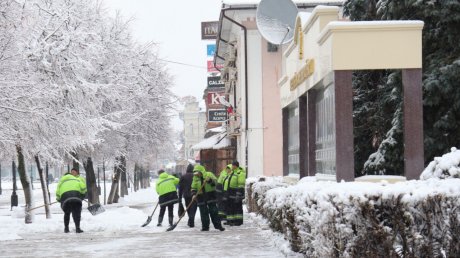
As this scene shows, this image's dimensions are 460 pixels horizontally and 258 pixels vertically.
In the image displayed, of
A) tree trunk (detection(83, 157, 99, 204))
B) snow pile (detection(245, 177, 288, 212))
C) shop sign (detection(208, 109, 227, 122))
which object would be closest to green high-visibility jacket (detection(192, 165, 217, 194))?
snow pile (detection(245, 177, 288, 212))

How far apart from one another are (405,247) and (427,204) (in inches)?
22.7

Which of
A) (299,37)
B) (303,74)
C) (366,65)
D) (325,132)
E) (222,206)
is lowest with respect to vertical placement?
(222,206)

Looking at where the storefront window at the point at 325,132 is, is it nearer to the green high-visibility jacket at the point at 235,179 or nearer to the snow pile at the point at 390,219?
the snow pile at the point at 390,219

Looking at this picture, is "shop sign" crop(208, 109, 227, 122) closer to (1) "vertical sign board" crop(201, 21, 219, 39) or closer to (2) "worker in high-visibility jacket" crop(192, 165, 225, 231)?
(1) "vertical sign board" crop(201, 21, 219, 39)

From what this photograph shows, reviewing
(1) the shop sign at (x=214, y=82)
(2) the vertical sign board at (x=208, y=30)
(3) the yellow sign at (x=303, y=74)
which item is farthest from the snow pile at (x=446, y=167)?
(2) the vertical sign board at (x=208, y=30)

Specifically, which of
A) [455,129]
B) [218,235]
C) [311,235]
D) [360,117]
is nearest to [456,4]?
[455,129]

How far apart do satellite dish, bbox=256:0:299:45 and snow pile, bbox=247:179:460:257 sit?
42.9ft

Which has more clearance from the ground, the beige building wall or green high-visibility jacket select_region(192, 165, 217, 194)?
the beige building wall

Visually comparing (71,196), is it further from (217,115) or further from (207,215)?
(217,115)

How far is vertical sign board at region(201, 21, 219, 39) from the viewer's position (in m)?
56.4

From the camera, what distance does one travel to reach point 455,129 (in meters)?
18.1

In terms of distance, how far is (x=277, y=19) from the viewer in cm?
2156

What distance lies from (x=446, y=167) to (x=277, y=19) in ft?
46.5

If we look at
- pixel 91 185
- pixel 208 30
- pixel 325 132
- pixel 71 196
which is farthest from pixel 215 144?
pixel 325 132
